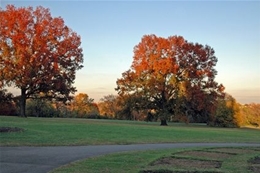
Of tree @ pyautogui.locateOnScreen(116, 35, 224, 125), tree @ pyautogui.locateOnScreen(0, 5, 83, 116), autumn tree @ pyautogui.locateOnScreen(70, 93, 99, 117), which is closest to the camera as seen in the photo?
tree @ pyautogui.locateOnScreen(0, 5, 83, 116)

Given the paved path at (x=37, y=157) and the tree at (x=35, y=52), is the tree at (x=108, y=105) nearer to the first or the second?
the tree at (x=35, y=52)

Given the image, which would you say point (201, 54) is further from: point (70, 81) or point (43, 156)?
point (43, 156)

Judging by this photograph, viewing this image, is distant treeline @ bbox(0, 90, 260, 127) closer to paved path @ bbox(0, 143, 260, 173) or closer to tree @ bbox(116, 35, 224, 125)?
tree @ bbox(116, 35, 224, 125)

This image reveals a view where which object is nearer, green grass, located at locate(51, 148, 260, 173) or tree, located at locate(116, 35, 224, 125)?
green grass, located at locate(51, 148, 260, 173)

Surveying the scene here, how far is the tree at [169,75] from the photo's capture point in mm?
37562

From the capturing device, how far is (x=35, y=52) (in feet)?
110

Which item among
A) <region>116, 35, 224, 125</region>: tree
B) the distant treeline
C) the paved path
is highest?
<region>116, 35, 224, 125</region>: tree

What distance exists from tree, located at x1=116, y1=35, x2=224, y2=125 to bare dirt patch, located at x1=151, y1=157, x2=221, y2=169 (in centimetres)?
2708

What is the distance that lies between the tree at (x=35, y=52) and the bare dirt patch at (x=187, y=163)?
2487 cm

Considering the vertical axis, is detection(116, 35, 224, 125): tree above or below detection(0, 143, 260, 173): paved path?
above

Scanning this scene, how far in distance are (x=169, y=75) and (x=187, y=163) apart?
96.5 feet

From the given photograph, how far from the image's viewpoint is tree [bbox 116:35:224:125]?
3756 centimetres

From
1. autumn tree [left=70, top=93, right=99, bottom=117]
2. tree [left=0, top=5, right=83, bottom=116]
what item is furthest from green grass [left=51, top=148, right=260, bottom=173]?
autumn tree [left=70, top=93, right=99, bottom=117]

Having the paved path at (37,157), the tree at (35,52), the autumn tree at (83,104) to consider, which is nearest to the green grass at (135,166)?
the paved path at (37,157)
